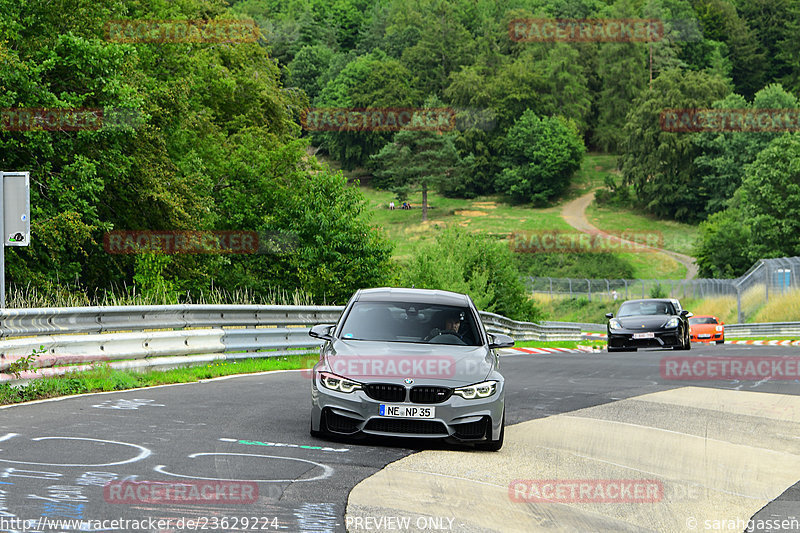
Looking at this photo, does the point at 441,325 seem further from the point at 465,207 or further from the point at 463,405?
the point at 465,207

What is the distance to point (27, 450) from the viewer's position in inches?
311

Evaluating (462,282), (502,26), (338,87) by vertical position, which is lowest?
(462,282)

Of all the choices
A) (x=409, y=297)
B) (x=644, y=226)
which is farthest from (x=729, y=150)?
(x=409, y=297)

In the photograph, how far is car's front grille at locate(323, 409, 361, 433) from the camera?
887 cm

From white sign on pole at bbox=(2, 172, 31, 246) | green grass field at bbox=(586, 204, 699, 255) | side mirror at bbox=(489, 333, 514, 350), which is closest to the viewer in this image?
side mirror at bbox=(489, 333, 514, 350)

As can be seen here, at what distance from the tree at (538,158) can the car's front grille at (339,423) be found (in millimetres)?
129763

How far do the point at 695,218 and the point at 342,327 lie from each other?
12426cm

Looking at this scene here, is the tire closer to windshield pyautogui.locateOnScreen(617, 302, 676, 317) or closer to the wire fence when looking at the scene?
windshield pyautogui.locateOnScreen(617, 302, 676, 317)

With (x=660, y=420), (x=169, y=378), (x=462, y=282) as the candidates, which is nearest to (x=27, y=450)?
(x=169, y=378)

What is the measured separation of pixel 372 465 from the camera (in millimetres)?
7980

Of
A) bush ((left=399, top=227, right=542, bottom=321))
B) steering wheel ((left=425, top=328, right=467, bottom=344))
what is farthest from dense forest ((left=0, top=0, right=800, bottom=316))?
steering wheel ((left=425, top=328, right=467, bottom=344))

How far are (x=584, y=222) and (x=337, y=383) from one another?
11610cm

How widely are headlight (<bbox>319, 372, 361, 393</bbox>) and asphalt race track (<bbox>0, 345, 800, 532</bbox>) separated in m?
0.50

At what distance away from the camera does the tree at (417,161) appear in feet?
435
